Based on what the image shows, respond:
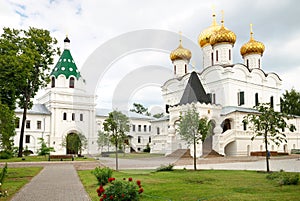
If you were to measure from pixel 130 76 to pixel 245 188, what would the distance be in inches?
505

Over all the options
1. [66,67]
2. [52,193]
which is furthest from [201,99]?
[52,193]

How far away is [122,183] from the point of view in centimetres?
757

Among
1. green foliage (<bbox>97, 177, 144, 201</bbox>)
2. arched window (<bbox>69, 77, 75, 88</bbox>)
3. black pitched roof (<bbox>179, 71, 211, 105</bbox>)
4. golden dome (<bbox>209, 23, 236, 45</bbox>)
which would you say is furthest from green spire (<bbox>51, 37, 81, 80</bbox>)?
green foliage (<bbox>97, 177, 144, 201</bbox>)

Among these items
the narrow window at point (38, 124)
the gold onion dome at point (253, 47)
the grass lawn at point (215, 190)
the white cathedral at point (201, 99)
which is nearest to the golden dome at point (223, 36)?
the white cathedral at point (201, 99)

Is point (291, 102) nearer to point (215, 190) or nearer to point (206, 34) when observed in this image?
point (206, 34)

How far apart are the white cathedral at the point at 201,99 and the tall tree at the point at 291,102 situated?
12.6m

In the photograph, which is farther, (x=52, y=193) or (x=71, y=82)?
(x=71, y=82)

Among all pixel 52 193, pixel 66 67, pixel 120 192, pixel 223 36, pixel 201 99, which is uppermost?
pixel 223 36

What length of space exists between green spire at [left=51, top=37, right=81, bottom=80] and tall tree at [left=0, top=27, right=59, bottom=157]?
1549cm

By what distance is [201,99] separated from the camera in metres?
35.4

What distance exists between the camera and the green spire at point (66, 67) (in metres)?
47.2

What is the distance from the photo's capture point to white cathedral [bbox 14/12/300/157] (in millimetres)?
35781

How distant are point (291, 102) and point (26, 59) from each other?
50207 millimetres

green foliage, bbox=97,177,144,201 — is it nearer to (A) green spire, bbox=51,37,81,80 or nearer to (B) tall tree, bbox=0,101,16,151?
(B) tall tree, bbox=0,101,16,151
